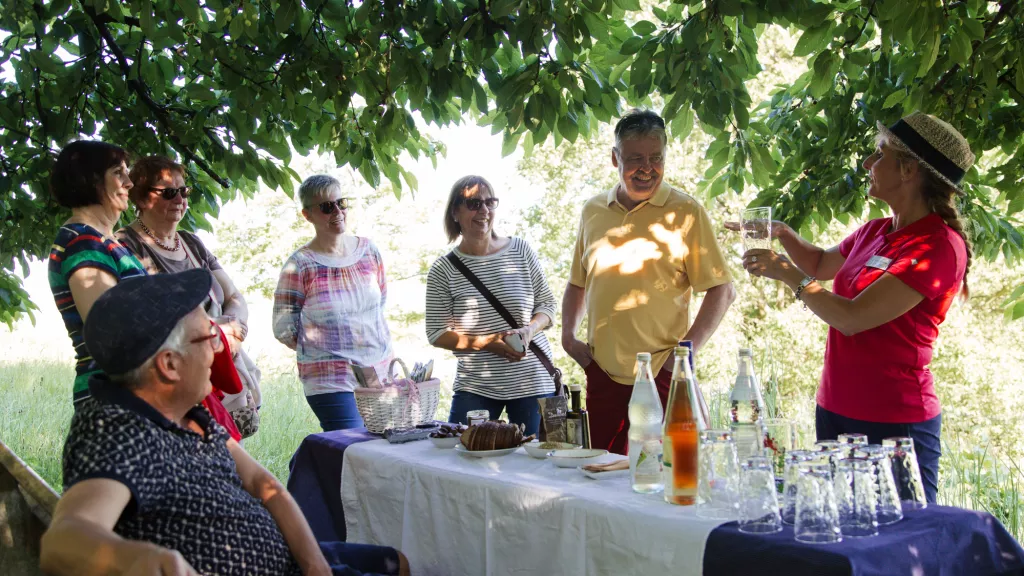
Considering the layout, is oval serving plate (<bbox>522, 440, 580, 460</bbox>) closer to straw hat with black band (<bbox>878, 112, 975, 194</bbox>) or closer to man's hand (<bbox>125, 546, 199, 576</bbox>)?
man's hand (<bbox>125, 546, 199, 576</bbox>)

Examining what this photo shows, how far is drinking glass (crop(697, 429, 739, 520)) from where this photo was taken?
5.73 ft

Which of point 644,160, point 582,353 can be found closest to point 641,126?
point 644,160

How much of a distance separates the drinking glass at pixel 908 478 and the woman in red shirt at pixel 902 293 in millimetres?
684

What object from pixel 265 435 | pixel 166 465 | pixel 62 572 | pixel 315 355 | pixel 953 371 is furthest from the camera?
pixel 953 371

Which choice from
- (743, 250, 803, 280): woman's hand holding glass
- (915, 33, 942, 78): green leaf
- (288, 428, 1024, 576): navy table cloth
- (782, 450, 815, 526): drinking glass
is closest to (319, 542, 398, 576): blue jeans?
(288, 428, 1024, 576): navy table cloth

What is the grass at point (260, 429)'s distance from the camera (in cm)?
439

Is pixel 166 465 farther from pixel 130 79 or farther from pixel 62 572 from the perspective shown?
pixel 130 79

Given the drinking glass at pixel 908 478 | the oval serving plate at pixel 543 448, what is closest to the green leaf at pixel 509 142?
the oval serving plate at pixel 543 448

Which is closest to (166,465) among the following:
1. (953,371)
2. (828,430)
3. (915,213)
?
(828,430)

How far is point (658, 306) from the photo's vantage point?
315cm

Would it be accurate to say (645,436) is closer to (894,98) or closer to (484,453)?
(484,453)

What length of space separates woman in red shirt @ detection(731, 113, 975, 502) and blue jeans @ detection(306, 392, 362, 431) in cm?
207

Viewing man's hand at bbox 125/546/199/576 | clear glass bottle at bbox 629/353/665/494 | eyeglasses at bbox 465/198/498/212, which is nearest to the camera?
man's hand at bbox 125/546/199/576

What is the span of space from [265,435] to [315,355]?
3706mm
